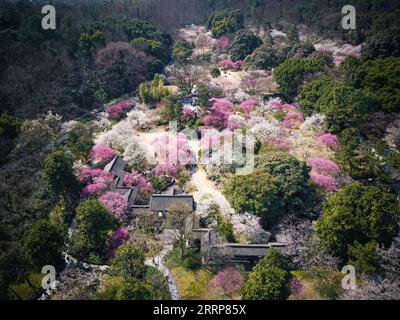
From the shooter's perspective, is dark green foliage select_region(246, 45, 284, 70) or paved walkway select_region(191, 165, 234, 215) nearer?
paved walkway select_region(191, 165, 234, 215)

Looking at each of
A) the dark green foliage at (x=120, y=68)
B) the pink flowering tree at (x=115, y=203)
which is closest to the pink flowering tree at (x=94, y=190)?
the pink flowering tree at (x=115, y=203)

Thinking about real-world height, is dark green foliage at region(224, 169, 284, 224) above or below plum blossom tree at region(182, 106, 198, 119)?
below

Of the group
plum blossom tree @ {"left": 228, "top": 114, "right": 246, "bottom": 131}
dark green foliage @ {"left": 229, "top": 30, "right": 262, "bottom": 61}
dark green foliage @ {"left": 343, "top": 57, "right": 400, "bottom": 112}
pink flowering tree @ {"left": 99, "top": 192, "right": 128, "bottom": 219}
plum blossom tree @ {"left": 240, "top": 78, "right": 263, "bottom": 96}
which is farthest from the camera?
dark green foliage @ {"left": 229, "top": 30, "right": 262, "bottom": 61}

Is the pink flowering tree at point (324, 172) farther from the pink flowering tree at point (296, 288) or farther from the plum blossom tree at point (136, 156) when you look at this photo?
the plum blossom tree at point (136, 156)

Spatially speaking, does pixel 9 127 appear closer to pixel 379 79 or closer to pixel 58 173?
pixel 58 173

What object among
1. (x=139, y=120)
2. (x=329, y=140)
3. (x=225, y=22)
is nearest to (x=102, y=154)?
(x=139, y=120)

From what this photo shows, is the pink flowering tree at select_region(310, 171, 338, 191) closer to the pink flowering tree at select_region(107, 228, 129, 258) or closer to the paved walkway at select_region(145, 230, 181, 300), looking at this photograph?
the paved walkway at select_region(145, 230, 181, 300)

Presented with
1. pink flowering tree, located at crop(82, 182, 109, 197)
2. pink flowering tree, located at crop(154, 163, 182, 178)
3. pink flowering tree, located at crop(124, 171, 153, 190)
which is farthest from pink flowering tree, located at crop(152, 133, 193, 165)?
pink flowering tree, located at crop(82, 182, 109, 197)
